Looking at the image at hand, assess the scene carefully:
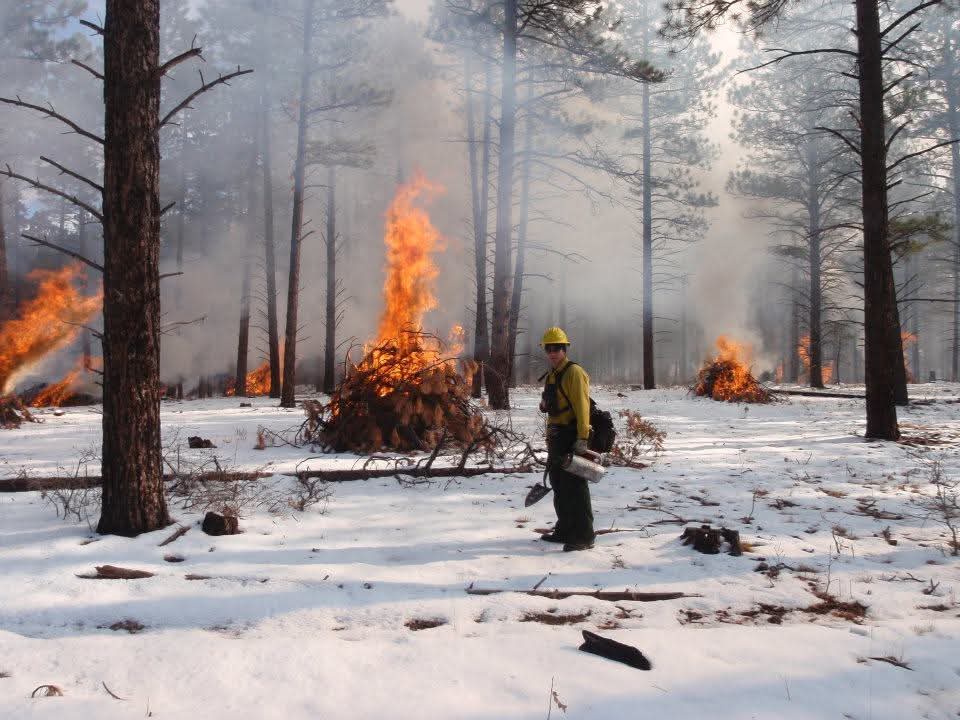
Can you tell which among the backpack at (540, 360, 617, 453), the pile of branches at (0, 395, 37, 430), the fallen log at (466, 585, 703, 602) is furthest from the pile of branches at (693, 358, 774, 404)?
the pile of branches at (0, 395, 37, 430)

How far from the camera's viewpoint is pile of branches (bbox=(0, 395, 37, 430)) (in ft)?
33.2

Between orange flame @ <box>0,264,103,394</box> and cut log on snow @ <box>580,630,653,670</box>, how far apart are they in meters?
14.9

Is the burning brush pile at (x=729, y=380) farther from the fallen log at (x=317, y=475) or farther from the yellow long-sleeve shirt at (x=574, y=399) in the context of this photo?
the yellow long-sleeve shirt at (x=574, y=399)

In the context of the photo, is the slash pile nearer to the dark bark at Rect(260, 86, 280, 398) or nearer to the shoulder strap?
the shoulder strap

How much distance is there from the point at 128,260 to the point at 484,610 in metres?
3.57

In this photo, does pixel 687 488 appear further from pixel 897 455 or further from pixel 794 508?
pixel 897 455

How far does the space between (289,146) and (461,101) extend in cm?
764

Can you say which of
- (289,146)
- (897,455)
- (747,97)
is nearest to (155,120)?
(897,455)

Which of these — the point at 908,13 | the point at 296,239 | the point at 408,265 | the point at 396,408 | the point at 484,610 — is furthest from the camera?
the point at 296,239

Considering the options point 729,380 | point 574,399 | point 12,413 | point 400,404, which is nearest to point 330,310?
point 12,413

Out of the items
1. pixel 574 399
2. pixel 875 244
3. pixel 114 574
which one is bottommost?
pixel 114 574

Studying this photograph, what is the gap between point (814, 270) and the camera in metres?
21.5

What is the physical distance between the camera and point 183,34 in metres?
23.5

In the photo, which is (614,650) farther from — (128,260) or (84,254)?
(84,254)
